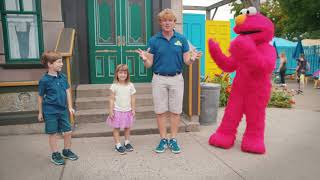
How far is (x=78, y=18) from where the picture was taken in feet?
20.6

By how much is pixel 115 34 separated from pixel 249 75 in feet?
11.4

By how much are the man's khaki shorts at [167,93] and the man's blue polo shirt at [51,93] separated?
4.06 ft

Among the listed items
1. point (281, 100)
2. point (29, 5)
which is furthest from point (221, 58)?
point (281, 100)

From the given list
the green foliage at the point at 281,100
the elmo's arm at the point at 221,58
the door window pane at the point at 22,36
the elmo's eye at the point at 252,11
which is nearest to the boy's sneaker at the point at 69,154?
the elmo's arm at the point at 221,58

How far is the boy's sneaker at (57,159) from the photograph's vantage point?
3.79 m

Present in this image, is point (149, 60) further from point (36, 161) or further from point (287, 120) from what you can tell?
point (287, 120)

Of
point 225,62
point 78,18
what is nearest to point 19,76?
point 78,18

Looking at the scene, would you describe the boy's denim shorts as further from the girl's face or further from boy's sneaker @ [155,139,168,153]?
boy's sneaker @ [155,139,168,153]

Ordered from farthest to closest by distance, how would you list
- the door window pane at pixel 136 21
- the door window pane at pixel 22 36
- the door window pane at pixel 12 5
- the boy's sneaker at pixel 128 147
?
the door window pane at pixel 136 21
the door window pane at pixel 22 36
the door window pane at pixel 12 5
the boy's sneaker at pixel 128 147

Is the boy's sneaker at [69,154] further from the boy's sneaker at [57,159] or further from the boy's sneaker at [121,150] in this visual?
the boy's sneaker at [121,150]

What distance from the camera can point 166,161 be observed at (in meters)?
3.90

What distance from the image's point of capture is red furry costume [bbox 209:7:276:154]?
3.78 meters

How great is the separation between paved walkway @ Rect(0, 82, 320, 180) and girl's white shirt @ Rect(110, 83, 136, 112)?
26.2 inches

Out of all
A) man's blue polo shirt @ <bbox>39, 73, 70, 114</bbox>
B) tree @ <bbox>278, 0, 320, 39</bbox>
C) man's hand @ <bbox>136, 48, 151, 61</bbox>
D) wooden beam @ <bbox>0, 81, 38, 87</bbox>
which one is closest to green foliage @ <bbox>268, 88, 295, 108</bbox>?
man's hand @ <bbox>136, 48, 151, 61</bbox>
